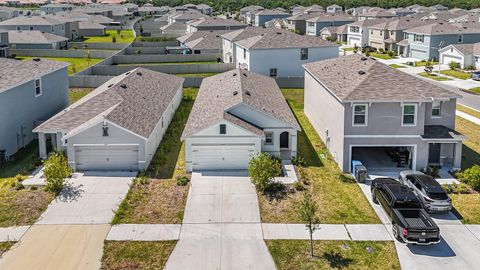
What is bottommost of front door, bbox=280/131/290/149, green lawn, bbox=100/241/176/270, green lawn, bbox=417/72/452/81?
green lawn, bbox=100/241/176/270

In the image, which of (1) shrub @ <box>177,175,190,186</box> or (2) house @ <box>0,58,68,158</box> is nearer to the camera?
(1) shrub @ <box>177,175,190,186</box>

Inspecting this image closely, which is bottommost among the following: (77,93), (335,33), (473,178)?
(473,178)

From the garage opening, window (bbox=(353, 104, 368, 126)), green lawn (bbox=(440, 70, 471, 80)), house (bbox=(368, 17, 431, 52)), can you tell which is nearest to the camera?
window (bbox=(353, 104, 368, 126))

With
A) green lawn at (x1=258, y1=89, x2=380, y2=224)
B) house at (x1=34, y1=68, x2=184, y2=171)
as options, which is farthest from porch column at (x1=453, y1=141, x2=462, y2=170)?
house at (x1=34, y1=68, x2=184, y2=171)

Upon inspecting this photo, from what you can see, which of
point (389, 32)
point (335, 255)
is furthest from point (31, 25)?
point (335, 255)

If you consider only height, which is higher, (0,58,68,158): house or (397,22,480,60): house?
(397,22,480,60): house

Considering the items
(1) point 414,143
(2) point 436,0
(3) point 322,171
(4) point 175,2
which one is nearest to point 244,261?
(3) point 322,171

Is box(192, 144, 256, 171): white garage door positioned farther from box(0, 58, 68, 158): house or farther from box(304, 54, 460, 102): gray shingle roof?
box(0, 58, 68, 158): house

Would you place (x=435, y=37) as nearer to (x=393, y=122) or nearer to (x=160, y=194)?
(x=393, y=122)
